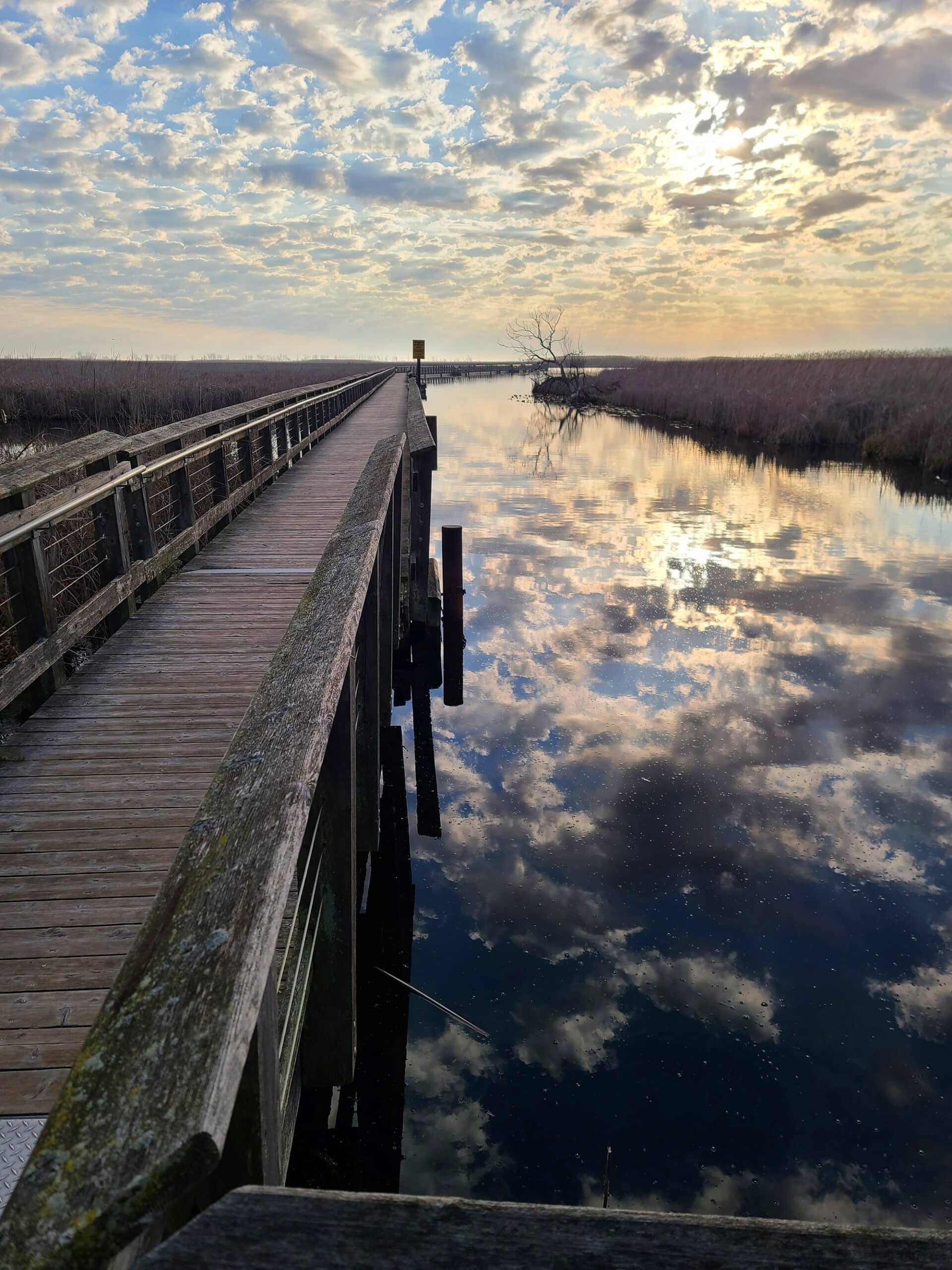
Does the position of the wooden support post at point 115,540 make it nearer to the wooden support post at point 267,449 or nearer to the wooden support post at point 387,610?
the wooden support post at point 387,610

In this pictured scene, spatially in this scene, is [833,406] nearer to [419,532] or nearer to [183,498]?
[419,532]

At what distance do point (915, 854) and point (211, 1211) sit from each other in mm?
6044

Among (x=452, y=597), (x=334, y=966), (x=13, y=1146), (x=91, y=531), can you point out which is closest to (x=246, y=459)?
(x=91, y=531)

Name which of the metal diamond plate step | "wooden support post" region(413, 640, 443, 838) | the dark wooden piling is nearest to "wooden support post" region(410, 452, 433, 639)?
the dark wooden piling

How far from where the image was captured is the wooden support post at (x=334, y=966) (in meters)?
2.94

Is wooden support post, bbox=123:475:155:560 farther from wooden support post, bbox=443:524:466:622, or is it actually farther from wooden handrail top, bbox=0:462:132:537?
wooden support post, bbox=443:524:466:622

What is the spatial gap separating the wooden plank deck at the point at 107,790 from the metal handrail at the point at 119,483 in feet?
3.19

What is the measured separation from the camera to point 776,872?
563cm

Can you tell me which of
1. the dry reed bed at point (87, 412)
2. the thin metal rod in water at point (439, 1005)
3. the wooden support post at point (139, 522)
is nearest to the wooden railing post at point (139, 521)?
the wooden support post at point (139, 522)

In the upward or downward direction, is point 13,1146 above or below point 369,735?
above

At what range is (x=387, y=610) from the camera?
6.64 metres

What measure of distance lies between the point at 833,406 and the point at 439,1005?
2559cm

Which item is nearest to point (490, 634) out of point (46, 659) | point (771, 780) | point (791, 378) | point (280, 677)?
point (771, 780)

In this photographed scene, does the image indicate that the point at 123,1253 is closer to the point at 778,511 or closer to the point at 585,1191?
the point at 585,1191
